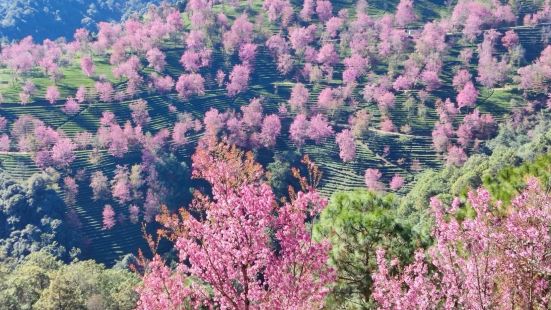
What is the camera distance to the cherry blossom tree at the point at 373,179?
59.3 metres

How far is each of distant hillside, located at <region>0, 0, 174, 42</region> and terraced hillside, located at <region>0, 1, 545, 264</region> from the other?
220 ft

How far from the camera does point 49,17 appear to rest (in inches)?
5896

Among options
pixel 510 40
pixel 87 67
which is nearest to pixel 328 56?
pixel 510 40

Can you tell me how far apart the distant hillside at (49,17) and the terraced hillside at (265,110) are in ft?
220

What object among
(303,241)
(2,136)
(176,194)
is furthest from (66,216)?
(303,241)

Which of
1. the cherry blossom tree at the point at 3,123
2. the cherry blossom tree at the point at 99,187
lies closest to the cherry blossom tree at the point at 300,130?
the cherry blossom tree at the point at 99,187

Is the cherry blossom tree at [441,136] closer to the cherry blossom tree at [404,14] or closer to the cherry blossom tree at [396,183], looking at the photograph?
the cherry blossom tree at [396,183]

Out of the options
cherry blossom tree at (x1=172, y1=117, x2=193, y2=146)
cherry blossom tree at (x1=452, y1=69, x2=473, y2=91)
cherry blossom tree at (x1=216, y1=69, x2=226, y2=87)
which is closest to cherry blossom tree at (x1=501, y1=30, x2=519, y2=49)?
cherry blossom tree at (x1=452, y1=69, x2=473, y2=91)

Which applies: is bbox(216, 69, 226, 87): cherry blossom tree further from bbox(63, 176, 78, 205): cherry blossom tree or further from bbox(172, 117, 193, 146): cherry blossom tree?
bbox(63, 176, 78, 205): cherry blossom tree

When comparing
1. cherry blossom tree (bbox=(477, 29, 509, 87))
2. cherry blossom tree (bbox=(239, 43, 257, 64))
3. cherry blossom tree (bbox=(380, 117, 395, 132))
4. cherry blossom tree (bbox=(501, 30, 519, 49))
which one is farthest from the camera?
cherry blossom tree (bbox=(239, 43, 257, 64))

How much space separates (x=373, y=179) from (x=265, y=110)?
75.9 ft

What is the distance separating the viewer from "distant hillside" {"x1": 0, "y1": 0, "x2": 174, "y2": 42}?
141 m

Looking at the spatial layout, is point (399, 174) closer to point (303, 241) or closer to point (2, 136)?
point (2, 136)

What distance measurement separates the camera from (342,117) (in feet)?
243
